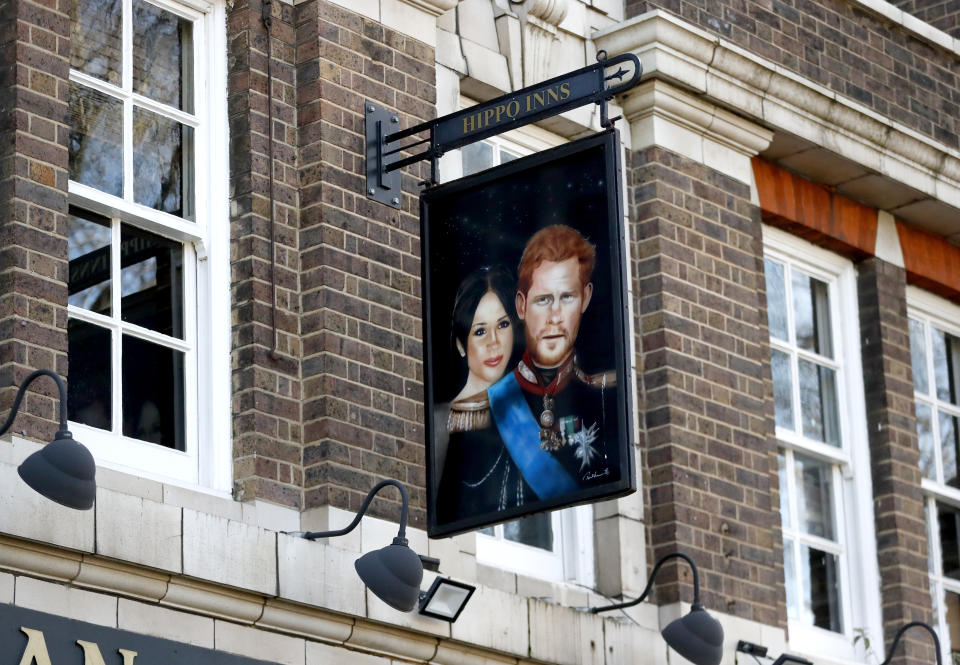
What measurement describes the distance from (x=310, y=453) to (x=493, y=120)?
1.68 metres

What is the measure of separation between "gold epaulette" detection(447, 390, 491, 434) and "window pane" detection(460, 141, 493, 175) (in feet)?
6.86

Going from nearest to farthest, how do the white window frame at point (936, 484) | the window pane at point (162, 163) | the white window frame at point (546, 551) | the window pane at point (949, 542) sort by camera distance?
1. the window pane at point (162, 163)
2. the white window frame at point (546, 551)
3. the white window frame at point (936, 484)
4. the window pane at point (949, 542)

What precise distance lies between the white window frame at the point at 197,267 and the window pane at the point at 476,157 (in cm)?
168

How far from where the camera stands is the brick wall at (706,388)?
462 inches

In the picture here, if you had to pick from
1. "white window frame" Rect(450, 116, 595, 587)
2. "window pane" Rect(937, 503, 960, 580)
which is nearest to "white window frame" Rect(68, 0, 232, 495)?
"white window frame" Rect(450, 116, 595, 587)

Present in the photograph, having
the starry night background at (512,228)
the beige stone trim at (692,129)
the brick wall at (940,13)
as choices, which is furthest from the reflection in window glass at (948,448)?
the starry night background at (512,228)

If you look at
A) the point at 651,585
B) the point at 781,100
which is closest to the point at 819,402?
the point at 781,100

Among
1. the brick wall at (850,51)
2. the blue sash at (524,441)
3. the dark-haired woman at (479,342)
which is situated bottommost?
the blue sash at (524,441)

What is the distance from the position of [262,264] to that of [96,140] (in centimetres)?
94

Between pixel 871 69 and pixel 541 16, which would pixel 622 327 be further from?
pixel 871 69

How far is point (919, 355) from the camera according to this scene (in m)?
14.4

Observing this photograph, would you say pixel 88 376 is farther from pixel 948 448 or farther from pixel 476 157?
pixel 948 448

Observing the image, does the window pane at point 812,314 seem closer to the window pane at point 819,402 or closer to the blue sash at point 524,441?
the window pane at point 819,402

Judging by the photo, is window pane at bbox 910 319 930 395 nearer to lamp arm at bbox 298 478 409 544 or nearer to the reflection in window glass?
the reflection in window glass
